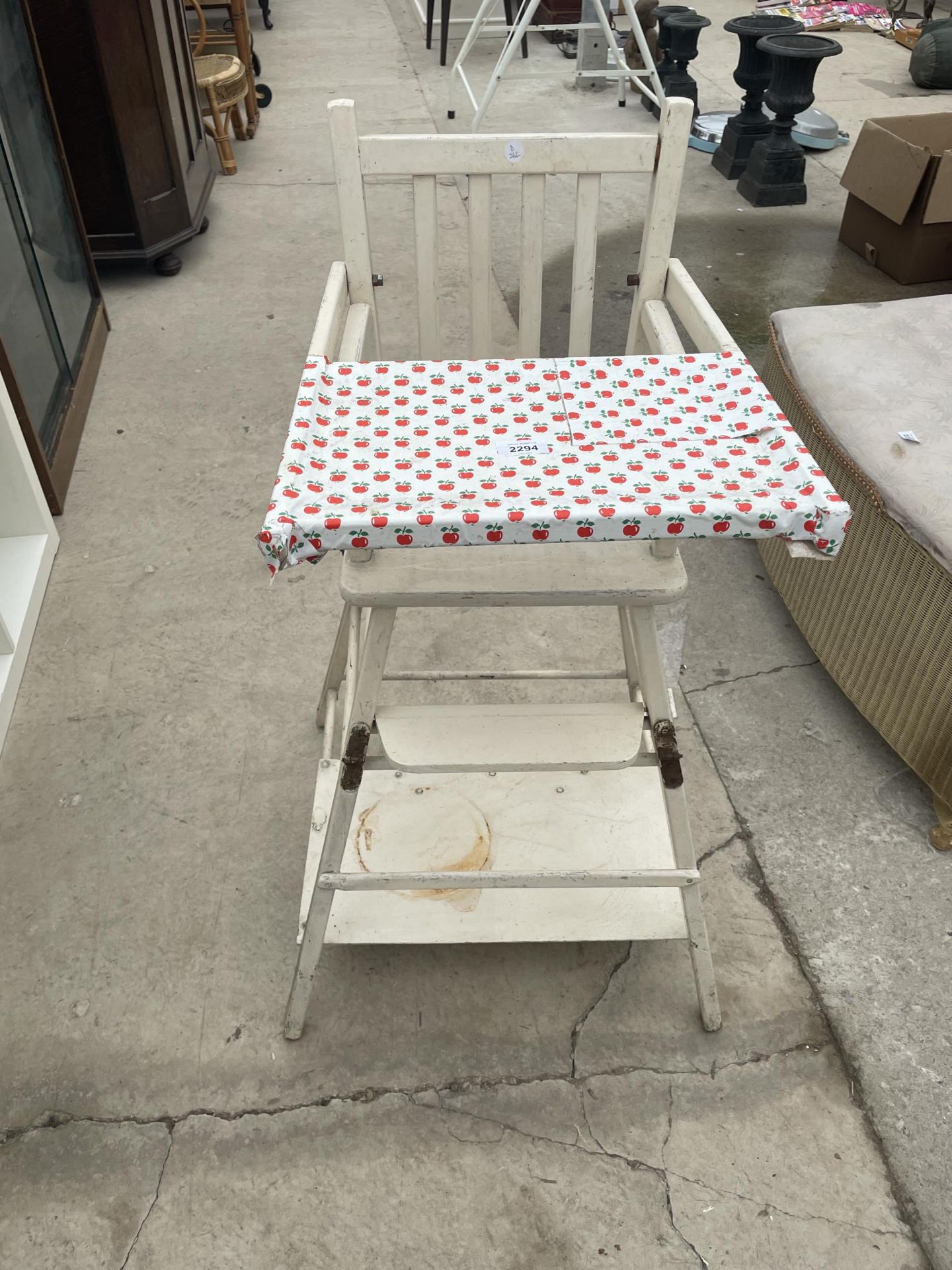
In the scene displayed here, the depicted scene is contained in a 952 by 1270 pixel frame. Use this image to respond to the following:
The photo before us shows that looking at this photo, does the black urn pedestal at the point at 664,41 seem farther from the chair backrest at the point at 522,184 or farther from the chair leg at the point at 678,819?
the chair leg at the point at 678,819

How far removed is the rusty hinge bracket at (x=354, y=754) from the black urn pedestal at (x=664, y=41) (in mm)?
4719

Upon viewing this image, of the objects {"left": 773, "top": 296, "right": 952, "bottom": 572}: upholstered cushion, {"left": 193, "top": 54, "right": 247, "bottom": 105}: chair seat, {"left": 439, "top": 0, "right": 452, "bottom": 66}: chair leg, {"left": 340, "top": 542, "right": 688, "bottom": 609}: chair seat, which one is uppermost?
{"left": 340, "top": 542, "right": 688, "bottom": 609}: chair seat

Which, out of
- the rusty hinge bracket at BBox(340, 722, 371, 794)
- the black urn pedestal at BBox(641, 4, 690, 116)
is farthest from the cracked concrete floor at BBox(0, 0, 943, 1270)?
the black urn pedestal at BBox(641, 4, 690, 116)

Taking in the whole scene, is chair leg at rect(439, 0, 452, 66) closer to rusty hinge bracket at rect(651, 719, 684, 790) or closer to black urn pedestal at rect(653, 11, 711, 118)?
black urn pedestal at rect(653, 11, 711, 118)

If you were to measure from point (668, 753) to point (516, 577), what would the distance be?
33cm

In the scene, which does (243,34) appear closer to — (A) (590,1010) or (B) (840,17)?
(B) (840,17)

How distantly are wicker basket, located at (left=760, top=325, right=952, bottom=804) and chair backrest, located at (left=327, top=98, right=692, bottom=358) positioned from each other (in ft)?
2.03

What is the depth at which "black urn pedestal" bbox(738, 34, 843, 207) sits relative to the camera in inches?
158

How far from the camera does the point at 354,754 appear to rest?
1305 mm

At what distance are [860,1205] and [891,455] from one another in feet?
4.29

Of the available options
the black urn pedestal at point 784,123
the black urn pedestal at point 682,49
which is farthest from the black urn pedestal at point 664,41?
the black urn pedestal at point 784,123

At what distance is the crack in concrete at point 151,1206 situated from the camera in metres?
1.33

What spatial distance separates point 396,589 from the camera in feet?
3.93

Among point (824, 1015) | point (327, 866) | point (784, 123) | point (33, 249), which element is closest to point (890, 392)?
point (824, 1015)
